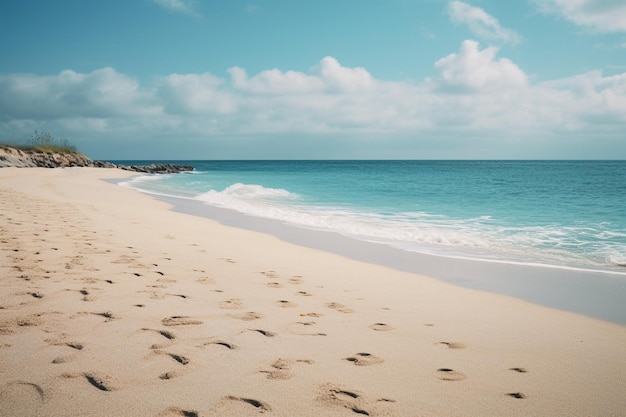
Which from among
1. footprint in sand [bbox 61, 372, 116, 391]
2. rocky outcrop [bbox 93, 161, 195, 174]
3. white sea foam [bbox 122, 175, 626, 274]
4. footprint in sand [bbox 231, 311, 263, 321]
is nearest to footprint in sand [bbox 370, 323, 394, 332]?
footprint in sand [bbox 231, 311, 263, 321]

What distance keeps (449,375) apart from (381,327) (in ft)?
3.51

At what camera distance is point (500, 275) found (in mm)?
7230

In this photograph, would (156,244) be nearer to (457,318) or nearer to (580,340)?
(457,318)

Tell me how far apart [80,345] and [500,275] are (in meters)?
6.93

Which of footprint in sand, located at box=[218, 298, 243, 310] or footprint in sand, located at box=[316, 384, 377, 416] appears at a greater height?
footprint in sand, located at box=[316, 384, 377, 416]

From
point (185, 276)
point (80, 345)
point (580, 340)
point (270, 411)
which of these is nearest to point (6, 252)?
point (185, 276)

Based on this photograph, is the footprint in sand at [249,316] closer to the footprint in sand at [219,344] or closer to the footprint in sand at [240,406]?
the footprint in sand at [219,344]

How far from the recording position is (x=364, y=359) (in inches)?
127

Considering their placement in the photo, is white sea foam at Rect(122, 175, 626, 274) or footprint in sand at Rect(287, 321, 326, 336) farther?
white sea foam at Rect(122, 175, 626, 274)

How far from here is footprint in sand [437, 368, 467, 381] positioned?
9.83ft

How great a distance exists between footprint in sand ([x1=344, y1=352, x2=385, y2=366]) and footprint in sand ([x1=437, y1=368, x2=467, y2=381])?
0.48 meters

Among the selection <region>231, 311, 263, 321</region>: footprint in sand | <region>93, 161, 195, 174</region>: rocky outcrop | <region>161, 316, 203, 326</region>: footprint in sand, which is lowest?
<region>231, 311, 263, 321</region>: footprint in sand

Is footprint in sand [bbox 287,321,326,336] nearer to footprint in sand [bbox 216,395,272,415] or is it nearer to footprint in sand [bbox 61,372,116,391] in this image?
footprint in sand [bbox 216,395,272,415]

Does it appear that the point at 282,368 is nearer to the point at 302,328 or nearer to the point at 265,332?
the point at 265,332
